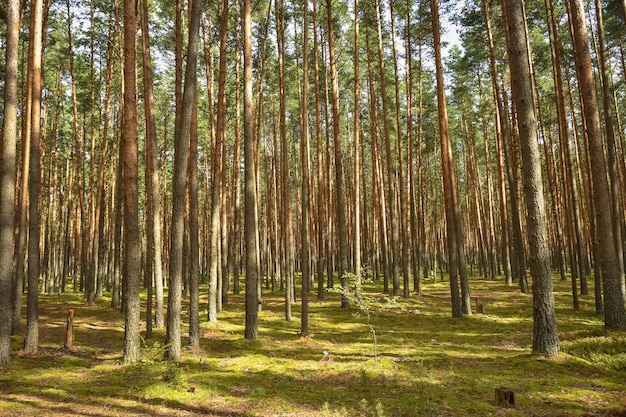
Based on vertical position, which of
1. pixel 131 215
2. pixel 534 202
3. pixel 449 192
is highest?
pixel 449 192

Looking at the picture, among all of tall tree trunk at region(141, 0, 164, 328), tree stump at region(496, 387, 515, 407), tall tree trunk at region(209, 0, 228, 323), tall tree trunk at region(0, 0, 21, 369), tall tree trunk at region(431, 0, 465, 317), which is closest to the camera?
tree stump at region(496, 387, 515, 407)

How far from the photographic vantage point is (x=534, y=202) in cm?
848

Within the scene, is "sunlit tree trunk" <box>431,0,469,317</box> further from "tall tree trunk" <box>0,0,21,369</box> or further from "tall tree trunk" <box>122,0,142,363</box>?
"tall tree trunk" <box>0,0,21,369</box>

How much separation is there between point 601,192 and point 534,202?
3.52 meters

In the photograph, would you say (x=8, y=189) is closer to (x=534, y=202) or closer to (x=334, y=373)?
(x=334, y=373)

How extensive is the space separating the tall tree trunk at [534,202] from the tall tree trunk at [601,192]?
3.06 meters

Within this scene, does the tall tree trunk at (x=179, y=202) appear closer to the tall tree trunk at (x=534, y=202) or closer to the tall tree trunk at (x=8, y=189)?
the tall tree trunk at (x=8, y=189)

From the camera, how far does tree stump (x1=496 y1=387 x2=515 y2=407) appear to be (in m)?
6.04

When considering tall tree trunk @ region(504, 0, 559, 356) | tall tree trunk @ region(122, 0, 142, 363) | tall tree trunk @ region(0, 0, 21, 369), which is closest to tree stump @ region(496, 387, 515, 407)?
tall tree trunk @ region(504, 0, 559, 356)

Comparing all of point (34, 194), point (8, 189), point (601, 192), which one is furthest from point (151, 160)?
point (601, 192)

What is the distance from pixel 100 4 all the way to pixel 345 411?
71.5 ft

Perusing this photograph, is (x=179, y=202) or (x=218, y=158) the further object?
(x=218, y=158)

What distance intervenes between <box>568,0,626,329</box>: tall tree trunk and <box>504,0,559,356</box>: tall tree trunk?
121 inches

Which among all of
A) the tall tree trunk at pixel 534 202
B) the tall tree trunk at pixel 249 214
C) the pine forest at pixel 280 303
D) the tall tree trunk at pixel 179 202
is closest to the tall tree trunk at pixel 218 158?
the pine forest at pixel 280 303
